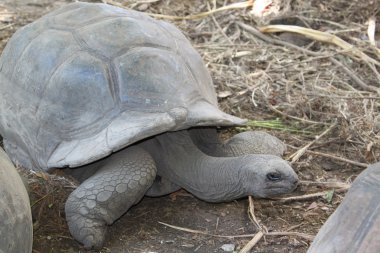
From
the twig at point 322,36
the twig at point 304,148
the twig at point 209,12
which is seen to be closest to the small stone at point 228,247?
the twig at point 304,148

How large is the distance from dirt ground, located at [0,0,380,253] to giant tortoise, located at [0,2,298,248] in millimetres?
131

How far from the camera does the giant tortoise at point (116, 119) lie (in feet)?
10.6

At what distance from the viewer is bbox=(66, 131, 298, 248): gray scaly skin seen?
318 cm

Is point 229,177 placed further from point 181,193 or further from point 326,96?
point 326,96

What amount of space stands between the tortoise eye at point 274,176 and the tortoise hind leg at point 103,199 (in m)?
0.52

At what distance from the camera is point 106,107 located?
3316 millimetres

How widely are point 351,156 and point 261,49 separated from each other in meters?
1.54

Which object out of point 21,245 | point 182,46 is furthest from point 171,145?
point 21,245

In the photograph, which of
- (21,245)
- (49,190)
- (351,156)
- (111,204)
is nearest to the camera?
(21,245)

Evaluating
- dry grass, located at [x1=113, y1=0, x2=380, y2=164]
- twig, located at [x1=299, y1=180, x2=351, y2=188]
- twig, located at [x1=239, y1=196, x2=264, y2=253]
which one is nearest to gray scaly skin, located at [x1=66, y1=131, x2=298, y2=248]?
twig, located at [x1=239, y1=196, x2=264, y2=253]

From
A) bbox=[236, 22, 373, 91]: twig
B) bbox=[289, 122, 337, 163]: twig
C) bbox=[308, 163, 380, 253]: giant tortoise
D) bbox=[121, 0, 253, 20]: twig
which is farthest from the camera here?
bbox=[121, 0, 253, 20]: twig

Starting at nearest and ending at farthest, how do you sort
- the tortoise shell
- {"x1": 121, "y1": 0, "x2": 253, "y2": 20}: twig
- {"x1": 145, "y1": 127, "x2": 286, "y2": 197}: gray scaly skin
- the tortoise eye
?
the tortoise eye
the tortoise shell
{"x1": 145, "y1": 127, "x2": 286, "y2": 197}: gray scaly skin
{"x1": 121, "y1": 0, "x2": 253, "y2": 20}: twig

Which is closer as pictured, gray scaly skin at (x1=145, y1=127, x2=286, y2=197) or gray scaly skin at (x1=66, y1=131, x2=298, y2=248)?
gray scaly skin at (x1=66, y1=131, x2=298, y2=248)

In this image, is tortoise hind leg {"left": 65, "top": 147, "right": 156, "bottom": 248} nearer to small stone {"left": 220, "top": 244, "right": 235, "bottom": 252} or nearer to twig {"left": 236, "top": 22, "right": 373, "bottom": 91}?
small stone {"left": 220, "top": 244, "right": 235, "bottom": 252}
